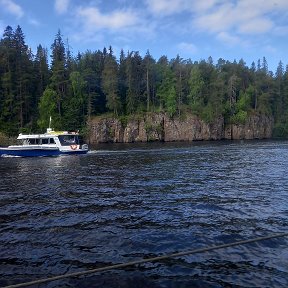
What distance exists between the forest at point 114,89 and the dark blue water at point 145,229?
66841 millimetres

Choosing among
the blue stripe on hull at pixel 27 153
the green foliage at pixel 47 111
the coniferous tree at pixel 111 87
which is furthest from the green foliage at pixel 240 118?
the blue stripe on hull at pixel 27 153

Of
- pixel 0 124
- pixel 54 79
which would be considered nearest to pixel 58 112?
pixel 54 79

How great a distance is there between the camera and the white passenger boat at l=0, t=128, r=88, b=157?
49312 mm

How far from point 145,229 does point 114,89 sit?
88.7 m

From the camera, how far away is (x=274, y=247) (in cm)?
1120

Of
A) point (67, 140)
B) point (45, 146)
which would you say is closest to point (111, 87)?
point (67, 140)

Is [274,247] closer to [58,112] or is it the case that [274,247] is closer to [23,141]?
[23,141]

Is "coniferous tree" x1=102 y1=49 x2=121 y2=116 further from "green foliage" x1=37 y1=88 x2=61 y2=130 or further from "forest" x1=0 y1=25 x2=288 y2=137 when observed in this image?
"green foliage" x1=37 y1=88 x2=61 y2=130

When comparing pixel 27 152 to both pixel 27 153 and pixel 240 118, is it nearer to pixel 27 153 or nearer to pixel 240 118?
pixel 27 153

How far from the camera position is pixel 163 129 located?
9906 cm

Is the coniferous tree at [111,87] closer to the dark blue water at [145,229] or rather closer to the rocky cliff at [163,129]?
the rocky cliff at [163,129]

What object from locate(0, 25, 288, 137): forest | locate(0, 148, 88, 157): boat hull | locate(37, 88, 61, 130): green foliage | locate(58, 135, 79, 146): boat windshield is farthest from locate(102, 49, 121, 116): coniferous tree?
locate(0, 148, 88, 157): boat hull

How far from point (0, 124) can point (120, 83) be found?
129 feet

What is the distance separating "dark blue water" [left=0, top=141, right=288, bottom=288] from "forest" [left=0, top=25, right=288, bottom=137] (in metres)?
66.8
